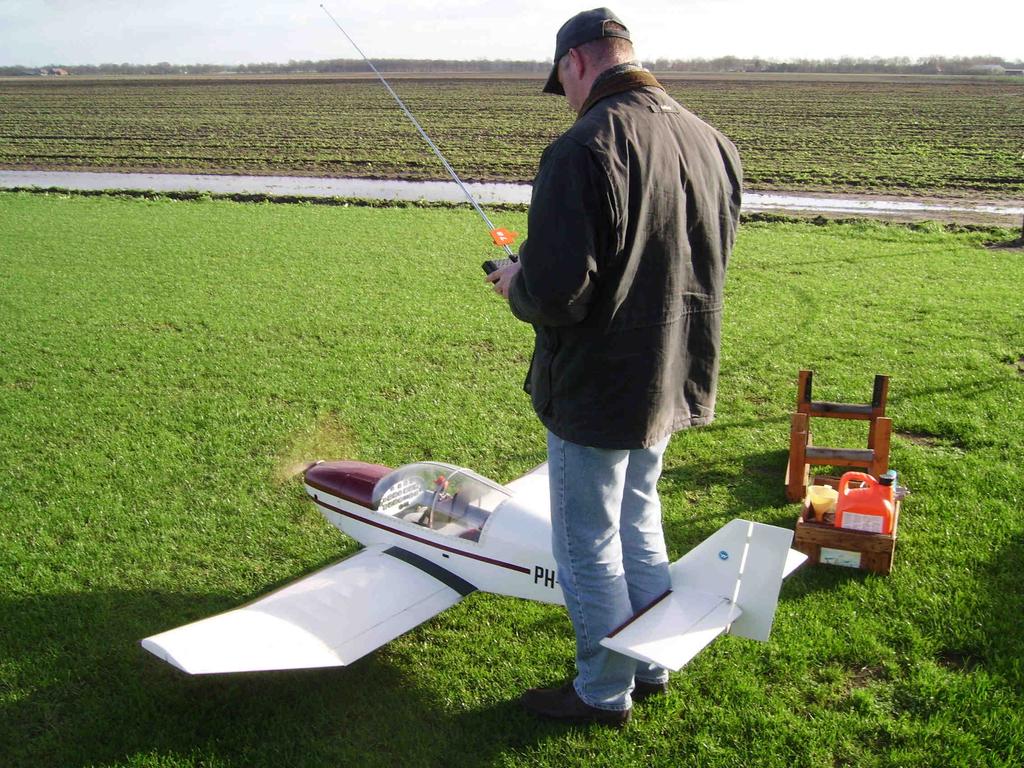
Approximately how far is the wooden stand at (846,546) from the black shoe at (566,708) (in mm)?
1662

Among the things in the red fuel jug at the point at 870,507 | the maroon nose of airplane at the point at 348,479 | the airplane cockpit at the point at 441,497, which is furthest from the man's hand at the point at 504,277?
the red fuel jug at the point at 870,507

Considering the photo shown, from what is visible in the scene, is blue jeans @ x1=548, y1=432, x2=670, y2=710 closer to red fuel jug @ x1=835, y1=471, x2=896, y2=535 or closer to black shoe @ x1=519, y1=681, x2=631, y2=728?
black shoe @ x1=519, y1=681, x2=631, y2=728

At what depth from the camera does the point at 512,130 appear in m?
38.6

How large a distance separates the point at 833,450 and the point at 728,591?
2274 millimetres

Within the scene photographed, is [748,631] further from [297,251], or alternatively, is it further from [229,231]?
[229,231]

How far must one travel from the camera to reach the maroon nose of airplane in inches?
184

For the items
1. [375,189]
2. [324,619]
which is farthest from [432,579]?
[375,189]

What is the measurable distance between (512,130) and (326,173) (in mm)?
14327

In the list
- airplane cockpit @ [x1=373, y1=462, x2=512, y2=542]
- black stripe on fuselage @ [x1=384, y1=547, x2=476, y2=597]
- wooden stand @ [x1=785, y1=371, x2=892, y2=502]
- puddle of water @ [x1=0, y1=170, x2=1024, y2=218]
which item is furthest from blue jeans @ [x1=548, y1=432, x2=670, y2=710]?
puddle of water @ [x1=0, y1=170, x2=1024, y2=218]

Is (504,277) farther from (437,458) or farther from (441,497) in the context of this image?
(437,458)

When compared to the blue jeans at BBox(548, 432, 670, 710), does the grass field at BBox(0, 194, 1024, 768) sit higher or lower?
lower

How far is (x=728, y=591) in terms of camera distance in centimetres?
319

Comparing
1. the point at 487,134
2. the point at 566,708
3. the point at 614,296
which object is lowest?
the point at 566,708

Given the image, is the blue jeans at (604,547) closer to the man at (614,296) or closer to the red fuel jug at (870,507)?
the man at (614,296)
